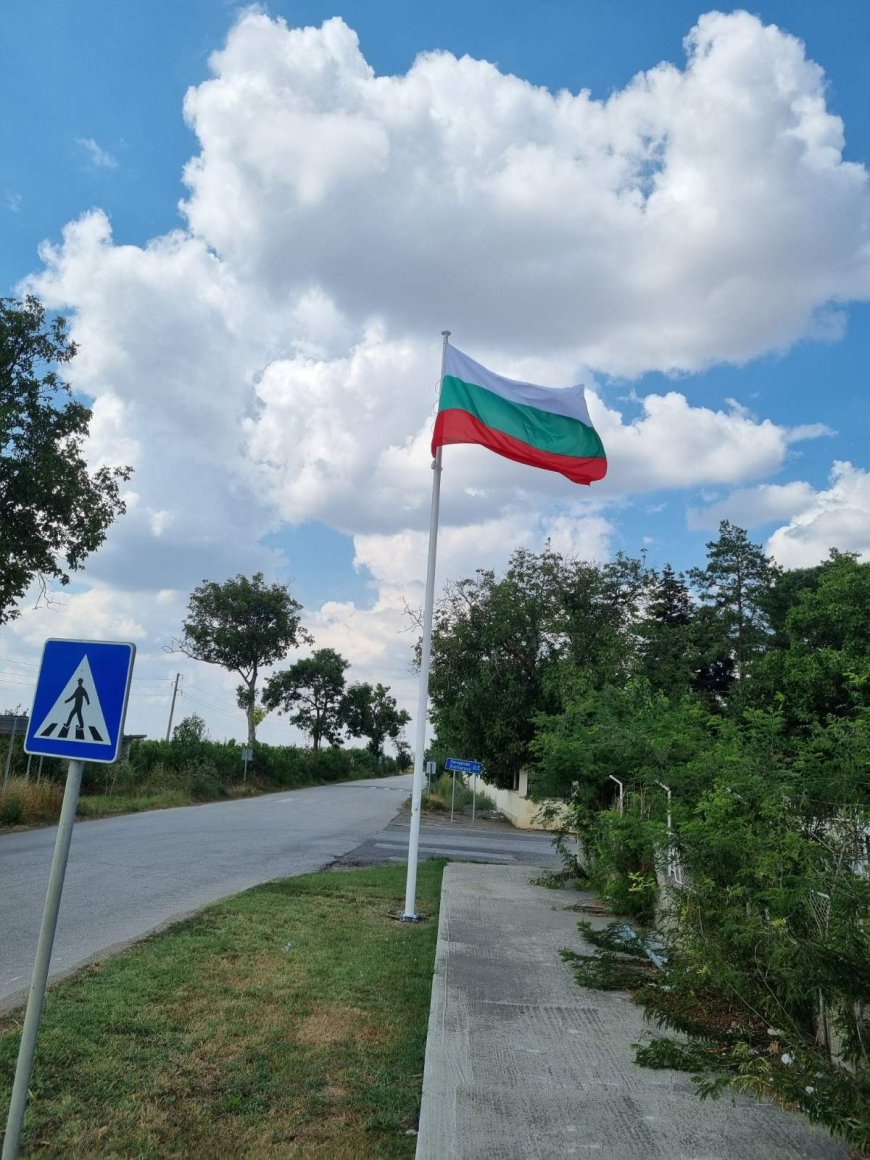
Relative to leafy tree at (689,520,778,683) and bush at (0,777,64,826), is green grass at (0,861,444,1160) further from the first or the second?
leafy tree at (689,520,778,683)

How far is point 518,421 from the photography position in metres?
10.9

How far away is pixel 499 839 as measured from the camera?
26.2 meters

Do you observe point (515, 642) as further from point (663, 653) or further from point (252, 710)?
point (252, 710)

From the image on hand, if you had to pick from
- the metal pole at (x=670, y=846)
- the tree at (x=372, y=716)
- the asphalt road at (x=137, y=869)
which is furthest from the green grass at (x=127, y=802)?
the tree at (x=372, y=716)

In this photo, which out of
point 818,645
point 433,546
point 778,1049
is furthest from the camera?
point 818,645

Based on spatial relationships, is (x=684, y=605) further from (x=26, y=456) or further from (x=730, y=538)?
(x=26, y=456)

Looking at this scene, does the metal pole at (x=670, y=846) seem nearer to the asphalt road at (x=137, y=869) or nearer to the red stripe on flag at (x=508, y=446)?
the red stripe on flag at (x=508, y=446)

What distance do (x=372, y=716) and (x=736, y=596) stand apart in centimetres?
5656

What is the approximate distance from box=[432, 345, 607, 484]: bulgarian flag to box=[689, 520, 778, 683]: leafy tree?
44.1 m

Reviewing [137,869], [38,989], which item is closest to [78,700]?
[38,989]

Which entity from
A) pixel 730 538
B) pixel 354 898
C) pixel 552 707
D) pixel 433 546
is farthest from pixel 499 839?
pixel 730 538

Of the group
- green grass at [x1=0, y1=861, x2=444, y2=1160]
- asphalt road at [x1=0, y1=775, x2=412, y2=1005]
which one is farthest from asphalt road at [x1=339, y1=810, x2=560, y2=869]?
green grass at [x1=0, y1=861, x2=444, y2=1160]

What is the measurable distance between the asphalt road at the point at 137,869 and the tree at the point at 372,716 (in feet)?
229

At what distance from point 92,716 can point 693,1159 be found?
303cm
